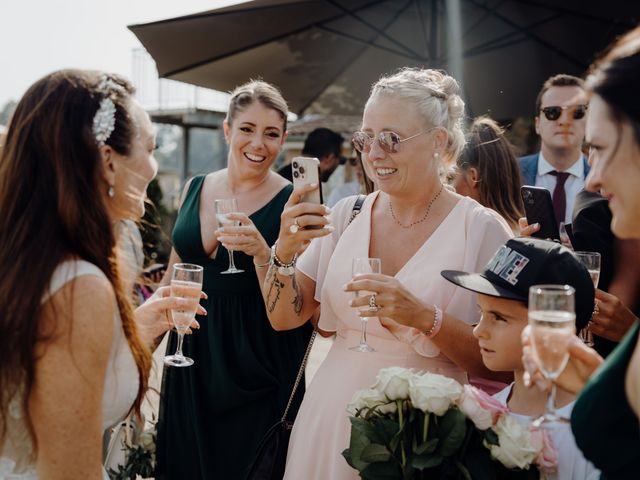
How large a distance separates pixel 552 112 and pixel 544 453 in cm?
349

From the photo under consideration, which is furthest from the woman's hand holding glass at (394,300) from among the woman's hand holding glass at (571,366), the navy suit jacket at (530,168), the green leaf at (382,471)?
the navy suit jacket at (530,168)

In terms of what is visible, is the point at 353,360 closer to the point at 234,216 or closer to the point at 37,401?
the point at 234,216

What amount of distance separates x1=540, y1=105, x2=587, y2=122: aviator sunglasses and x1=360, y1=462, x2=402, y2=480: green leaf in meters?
3.63

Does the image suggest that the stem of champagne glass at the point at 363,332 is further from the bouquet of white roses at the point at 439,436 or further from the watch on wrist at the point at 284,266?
the bouquet of white roses at the point at 439,436

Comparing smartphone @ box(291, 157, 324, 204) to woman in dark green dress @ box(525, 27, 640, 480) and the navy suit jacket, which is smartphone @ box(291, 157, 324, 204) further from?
the navy suit jacket

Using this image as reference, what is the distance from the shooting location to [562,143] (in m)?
5.22

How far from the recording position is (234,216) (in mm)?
3721

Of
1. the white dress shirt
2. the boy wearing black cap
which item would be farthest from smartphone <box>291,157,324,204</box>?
the white dress shirt

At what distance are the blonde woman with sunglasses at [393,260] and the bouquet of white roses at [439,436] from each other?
0.45 metres

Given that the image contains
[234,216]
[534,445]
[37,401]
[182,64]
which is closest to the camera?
[37,401]

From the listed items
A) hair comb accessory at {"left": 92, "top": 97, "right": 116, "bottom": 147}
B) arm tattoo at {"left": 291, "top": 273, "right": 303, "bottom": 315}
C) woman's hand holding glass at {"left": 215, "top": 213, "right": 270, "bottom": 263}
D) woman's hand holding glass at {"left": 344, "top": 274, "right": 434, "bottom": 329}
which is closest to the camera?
hair comb accessory at {"left": 92, "top": 97, "right": 116, "bottom": 147}

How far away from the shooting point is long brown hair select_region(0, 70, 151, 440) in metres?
2.00

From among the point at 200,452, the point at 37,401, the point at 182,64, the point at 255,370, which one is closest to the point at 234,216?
the point at 255,370

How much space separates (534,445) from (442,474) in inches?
11.7
